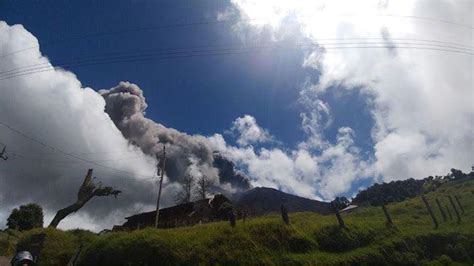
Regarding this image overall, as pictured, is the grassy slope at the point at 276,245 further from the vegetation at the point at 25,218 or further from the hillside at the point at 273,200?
the hillside at the point at 273,200

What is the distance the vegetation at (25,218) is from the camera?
191ft

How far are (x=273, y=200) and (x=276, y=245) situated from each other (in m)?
120

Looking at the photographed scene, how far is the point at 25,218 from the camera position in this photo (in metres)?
58.8

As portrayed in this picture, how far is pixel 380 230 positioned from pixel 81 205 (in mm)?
33398

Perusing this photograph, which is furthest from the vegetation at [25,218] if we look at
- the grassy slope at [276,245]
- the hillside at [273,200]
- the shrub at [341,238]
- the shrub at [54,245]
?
the hillside at [273,200]

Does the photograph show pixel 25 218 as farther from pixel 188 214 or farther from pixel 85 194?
pixel 188 214

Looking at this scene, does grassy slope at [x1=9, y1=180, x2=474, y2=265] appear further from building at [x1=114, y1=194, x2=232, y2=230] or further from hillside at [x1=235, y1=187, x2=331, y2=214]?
hillside at [x1=235, y1=187, x2=331, y2=214]

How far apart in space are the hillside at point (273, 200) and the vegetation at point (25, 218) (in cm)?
7153

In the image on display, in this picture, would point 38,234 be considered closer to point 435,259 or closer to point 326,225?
point 326,225

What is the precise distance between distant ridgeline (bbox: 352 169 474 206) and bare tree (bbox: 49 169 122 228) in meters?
69.7

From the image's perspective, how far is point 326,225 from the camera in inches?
1152

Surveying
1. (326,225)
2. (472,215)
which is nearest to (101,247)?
(326,225)

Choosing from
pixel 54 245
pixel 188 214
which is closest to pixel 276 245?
pixel 54 245

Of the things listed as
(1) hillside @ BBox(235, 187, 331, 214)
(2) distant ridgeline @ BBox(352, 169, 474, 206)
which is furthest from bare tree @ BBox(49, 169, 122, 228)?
(1) hillside @ BBox(235, 187, 331, 214)
